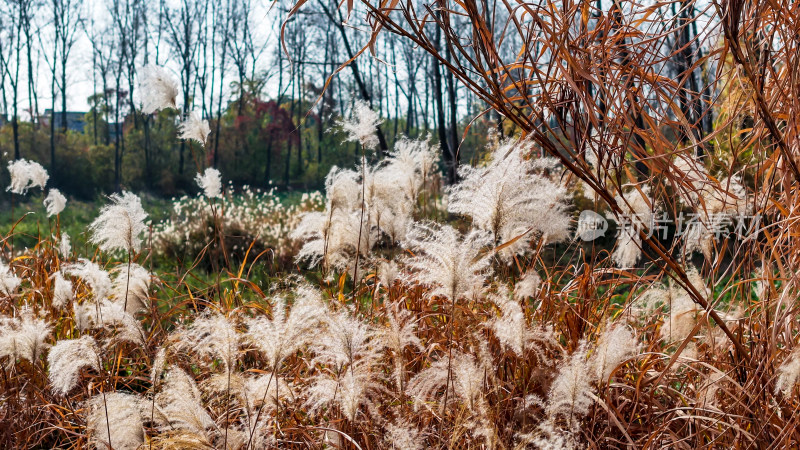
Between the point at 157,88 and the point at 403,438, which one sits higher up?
the point at 157,88

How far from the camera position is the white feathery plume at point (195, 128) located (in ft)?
8.24

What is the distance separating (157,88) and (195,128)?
0.76ft

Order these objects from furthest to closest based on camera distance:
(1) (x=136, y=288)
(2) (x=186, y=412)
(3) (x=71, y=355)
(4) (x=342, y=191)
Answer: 1. (4) (x=342, y=191)
2. (1) (x=136, y=288)
3. (3) (x=71, y=355)
4. (2) (x=186, y=412)

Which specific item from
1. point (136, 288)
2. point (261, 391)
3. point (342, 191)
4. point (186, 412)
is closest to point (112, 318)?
point (136, 288)

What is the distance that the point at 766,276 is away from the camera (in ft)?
4.35

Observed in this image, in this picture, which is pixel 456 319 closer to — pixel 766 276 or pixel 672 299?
pixel 672 299

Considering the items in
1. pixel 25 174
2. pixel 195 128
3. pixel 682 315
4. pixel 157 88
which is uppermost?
pixel 157 88

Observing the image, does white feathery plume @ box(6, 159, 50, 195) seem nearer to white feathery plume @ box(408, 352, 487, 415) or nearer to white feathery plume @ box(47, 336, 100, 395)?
white feathery plume @ box(47, 336, 100, 395)

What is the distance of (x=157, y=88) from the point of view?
7.79 feet

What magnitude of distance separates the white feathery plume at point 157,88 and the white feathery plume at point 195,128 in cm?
12

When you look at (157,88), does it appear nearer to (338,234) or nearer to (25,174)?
(338,234)

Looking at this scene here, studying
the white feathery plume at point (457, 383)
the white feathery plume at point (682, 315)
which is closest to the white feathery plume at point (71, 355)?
the white feathery plume at point (457, 383)

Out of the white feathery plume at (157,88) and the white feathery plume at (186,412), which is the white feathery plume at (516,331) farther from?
the white feathery plume at (157,88)

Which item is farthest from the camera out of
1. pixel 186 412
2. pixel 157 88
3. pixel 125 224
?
pixel 157 88
